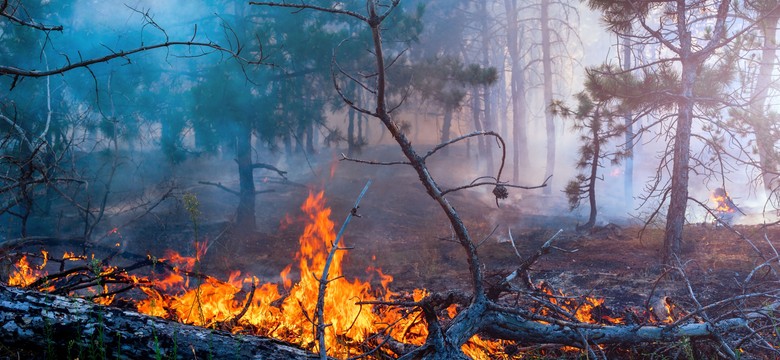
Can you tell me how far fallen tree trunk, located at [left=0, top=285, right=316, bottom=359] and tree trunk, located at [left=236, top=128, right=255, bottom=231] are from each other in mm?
11039

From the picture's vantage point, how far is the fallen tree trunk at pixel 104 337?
10.4ft

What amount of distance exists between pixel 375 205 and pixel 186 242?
735cm

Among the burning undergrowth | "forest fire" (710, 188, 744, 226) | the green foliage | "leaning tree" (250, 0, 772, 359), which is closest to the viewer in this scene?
"leaning tree" (250, 0, 772, 359)

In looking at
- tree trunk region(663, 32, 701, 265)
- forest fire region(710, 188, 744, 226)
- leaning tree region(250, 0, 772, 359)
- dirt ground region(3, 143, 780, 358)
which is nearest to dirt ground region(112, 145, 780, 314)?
dirt ground region(3, 143, 780, 358)

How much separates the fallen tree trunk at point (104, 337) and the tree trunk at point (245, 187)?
1104 cm

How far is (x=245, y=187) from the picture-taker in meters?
14.3

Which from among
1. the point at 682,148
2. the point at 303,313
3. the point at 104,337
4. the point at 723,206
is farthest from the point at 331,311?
the point at 723,206

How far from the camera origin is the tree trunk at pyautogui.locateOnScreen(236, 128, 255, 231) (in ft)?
46.6

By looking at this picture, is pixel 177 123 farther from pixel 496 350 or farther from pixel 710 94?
pixel 710 94

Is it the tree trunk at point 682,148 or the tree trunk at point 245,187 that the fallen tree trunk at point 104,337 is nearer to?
the tree trunk at point 682,148

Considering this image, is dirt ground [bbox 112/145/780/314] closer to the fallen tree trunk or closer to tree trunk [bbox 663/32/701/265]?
tree trunk [bbox 663/32/701/265]

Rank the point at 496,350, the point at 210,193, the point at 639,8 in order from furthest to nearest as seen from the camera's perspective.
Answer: the point at 210,193
the point at 639,8
the point at 496,350

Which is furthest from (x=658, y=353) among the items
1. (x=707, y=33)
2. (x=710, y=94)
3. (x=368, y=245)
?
(x=368, y=245)

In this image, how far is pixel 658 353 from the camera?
444 centimetres
